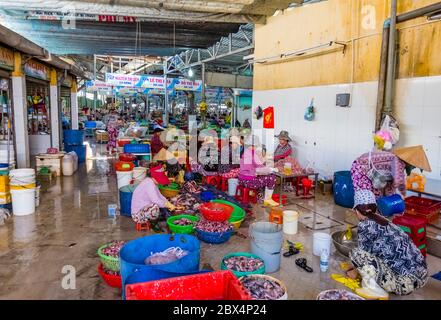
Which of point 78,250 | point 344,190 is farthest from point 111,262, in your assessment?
point 344,190

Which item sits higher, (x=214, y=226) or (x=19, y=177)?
(x=19, y=177)

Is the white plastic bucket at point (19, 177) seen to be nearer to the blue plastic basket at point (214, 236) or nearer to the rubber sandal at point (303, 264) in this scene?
the blue plastic basket at point (214, 236)

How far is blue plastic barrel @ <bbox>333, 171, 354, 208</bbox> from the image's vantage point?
6.74 metres

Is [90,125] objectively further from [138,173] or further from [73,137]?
[138,173]

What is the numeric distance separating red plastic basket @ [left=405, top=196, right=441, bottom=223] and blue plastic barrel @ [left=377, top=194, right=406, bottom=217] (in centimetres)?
84

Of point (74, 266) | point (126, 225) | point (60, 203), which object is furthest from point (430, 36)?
point (60, 203)

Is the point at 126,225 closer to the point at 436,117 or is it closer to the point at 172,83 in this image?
the point at 436,117

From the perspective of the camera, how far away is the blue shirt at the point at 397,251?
3477 millimetres

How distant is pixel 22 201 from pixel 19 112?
10.6ft

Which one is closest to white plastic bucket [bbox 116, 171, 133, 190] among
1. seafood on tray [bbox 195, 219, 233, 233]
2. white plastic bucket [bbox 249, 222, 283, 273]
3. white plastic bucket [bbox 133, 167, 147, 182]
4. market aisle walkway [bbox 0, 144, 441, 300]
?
white plastic bucket [bbox 133, 167, 147, 182]

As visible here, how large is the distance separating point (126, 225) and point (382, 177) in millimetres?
3954

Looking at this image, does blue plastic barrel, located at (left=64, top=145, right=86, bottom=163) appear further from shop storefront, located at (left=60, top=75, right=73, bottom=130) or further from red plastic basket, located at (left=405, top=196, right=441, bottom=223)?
red plastic basket, located at (left=405, top=196, right=441, bottom=223)

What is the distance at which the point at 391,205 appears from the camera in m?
4.48

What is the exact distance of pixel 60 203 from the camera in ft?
22.4
